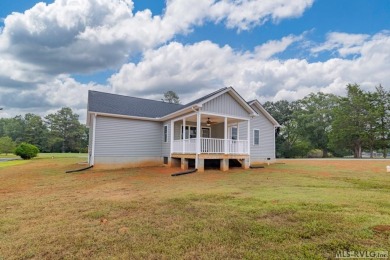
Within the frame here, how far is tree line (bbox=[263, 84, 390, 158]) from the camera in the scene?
107ft

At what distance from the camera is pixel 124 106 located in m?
15.7

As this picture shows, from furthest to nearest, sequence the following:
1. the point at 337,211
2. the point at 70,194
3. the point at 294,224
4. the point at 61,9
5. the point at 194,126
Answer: the point at 194,126 → the point at 61,9 → the point at 70,194 → the point at 337,211 → the point at 294,224

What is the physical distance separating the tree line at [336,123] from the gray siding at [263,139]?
15473 millimetres

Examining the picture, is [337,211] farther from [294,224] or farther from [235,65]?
[235,65]

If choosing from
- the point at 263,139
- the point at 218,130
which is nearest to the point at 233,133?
the point at 218,130

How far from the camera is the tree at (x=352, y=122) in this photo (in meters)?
33.0

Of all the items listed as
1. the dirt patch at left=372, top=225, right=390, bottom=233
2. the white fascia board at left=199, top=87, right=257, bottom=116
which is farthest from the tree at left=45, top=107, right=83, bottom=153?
the dirt patch at left=372, top=225, right=390, bottom=233

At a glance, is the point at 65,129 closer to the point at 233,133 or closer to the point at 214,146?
the point at 233,133

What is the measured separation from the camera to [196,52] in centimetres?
1970

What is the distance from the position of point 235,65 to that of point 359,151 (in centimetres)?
2692

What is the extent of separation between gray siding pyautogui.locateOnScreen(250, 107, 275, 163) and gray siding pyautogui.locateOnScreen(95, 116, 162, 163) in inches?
295

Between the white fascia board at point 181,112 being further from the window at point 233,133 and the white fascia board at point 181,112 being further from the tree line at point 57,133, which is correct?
the tree line at point 57,133

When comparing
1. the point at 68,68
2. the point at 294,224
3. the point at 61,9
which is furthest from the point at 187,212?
the point at 68,68

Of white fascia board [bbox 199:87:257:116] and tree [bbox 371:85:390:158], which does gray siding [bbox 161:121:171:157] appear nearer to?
white fascia board [bbox 199:87:257:116]
